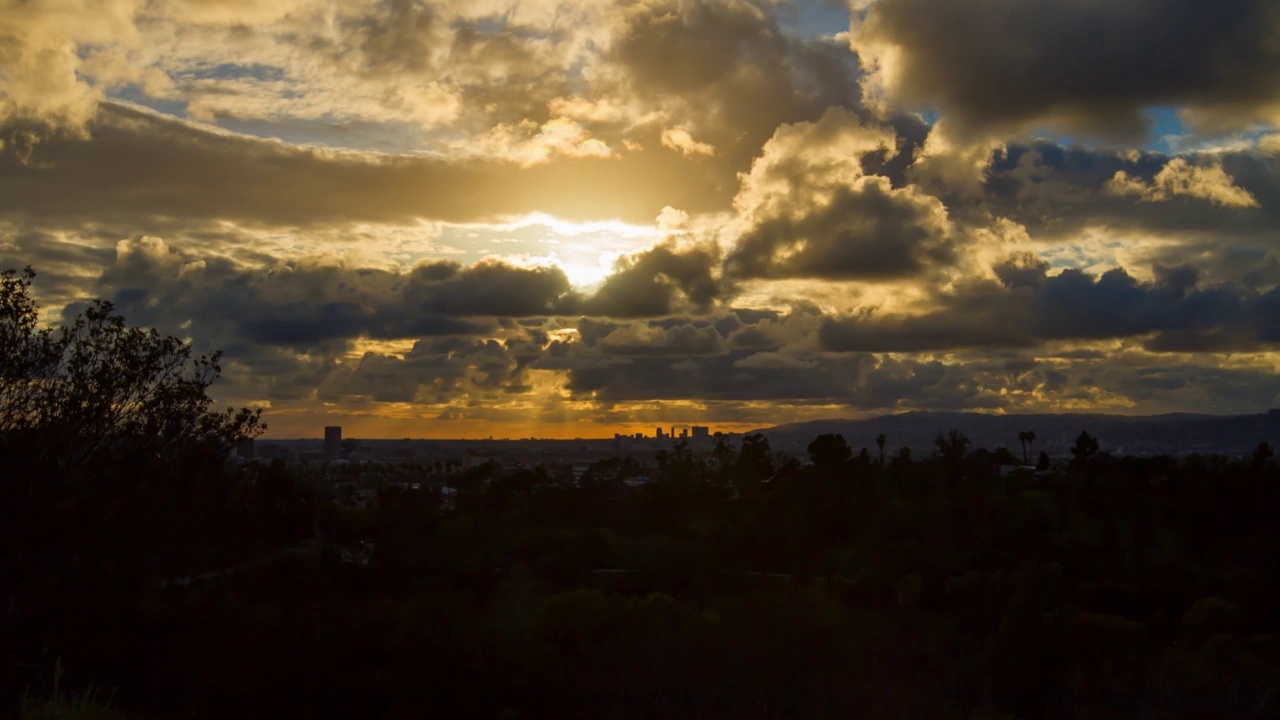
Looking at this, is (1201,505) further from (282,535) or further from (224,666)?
(224,666)

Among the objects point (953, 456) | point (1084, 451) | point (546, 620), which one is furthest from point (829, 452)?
point (546, 620)

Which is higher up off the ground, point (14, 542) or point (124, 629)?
point (14, 542)

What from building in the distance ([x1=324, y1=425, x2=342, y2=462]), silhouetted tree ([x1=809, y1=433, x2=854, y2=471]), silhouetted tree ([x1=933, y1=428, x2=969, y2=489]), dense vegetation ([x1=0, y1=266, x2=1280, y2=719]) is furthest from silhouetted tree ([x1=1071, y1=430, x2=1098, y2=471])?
building in the distance ([x1=324, y1=425, x2=342, y2=462])

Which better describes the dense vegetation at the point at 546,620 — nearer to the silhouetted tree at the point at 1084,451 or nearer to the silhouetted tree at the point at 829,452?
the silhouetted tree at the point at 829,452

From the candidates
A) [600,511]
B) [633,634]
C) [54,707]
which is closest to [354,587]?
[633,634]

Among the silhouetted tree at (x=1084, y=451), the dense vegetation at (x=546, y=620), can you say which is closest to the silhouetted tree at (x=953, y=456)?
the silhouetted tree at (x=1084, y=451)

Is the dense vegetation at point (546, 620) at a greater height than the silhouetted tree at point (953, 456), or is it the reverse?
the silhouetted tree at point (953, 456)
